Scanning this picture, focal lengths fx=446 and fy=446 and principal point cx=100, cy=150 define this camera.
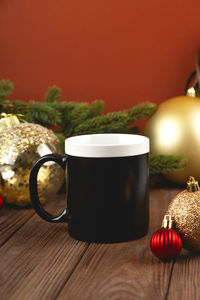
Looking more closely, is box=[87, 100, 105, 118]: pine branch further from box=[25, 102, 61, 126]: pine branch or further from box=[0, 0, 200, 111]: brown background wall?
box=[0, 0, 200, 111]: brown background wall

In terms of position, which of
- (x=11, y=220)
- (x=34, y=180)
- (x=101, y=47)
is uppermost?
(x=101, y=47)

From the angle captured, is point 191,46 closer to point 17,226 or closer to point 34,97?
point 34,97

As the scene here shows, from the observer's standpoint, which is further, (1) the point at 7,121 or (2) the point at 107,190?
(1) the point at 7,121

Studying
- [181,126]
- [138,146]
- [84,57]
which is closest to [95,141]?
[138,146]

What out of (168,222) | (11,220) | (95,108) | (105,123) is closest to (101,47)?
(95,108)

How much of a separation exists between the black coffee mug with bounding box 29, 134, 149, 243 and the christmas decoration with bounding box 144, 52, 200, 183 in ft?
0.95

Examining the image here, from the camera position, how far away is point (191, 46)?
1266 mm

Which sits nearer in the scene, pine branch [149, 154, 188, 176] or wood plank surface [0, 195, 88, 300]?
wood plank surface [0, 195, 88, 300]

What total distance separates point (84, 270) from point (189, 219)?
0.52 ft

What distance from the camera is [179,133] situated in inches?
37.2

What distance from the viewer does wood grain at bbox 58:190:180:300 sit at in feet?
1.70

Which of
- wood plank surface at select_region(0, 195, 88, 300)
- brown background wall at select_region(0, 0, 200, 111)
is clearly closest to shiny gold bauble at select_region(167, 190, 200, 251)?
wood plank surface at select_region(0, 195, 88, 300)

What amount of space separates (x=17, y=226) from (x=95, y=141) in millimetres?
196

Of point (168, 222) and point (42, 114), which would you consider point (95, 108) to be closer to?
point (42, 114)
